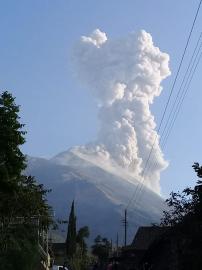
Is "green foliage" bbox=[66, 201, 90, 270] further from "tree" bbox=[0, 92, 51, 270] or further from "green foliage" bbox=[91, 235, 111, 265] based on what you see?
"tree" bbox=[0, 92, 51, 270]

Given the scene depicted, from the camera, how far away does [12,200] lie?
136 ft

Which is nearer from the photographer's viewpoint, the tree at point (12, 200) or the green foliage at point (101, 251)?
the tree at point (12, 200)

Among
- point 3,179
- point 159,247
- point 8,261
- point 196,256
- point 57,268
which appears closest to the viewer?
point 196,256

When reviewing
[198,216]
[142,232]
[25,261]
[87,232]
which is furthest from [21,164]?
[87,232]

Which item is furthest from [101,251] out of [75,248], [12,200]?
[12,200]

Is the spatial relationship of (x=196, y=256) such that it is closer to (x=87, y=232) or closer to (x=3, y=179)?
(x=3, y=179)

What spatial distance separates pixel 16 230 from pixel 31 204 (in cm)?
725

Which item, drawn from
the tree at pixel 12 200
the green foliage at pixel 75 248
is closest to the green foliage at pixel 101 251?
the green foliage at pixel 75 248

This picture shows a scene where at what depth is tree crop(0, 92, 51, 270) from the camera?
34344 millimetres

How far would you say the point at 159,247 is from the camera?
5066 centimetres

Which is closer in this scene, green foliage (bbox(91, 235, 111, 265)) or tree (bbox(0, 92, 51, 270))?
tree (bbox(0, 92, 51, 270))

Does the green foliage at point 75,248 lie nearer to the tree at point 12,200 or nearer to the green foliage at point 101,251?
the green foliage at point 101,251

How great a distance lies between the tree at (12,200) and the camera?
34.3m

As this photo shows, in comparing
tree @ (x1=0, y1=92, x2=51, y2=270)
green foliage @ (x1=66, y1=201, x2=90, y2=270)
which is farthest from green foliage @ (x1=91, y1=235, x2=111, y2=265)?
tree @ (x1=0, y1=92, x2=51, y2=270)
